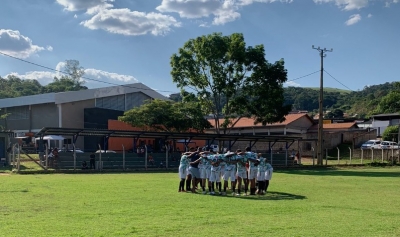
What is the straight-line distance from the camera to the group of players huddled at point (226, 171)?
1733 centimetres

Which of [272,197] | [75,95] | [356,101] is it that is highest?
[356,101]

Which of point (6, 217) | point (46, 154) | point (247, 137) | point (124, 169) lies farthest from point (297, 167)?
point (6, 217)

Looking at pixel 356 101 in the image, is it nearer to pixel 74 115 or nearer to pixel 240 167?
pixel 74 115

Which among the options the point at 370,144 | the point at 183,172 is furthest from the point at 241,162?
the point at 370,144

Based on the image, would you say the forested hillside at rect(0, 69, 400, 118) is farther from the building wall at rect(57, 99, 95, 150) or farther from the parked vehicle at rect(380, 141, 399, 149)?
the building wall at rect(57, 99, 95, 150)

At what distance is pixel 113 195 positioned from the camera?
1523 cm

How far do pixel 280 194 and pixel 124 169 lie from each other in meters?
17.0

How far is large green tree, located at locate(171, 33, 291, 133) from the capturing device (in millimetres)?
36875

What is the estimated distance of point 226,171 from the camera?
1738cm

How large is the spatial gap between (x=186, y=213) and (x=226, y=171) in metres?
5.96

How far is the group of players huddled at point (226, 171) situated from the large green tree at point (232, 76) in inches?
788

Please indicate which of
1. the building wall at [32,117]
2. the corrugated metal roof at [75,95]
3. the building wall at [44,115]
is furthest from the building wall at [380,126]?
the building wall at [32,117]

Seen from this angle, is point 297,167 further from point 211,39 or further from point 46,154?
point 46,154

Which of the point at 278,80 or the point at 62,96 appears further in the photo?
the point at 62,96
